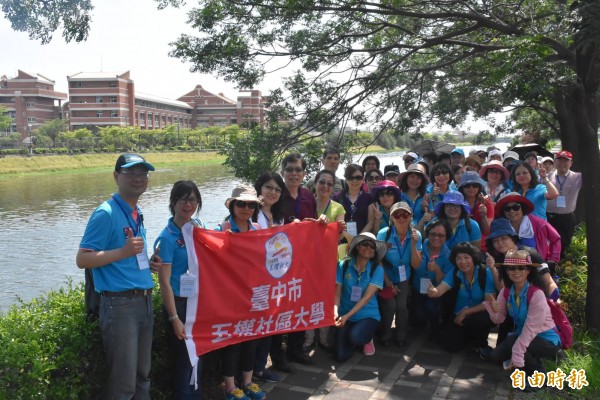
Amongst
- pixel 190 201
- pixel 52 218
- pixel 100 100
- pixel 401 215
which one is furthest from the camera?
pixel 100 100

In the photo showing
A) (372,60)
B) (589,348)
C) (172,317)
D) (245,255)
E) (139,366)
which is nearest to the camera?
(139,366)

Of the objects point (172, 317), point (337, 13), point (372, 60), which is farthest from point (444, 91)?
point (172, 317)

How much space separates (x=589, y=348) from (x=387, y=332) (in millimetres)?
1717

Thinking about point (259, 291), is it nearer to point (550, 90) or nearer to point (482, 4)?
point (550, 90)

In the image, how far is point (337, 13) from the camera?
6676 mm

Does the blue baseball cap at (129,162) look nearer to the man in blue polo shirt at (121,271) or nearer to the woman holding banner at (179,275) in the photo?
the man in blue polo shirt at (121,271)

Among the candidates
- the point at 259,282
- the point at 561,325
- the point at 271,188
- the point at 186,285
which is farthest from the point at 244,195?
the point at 561,325

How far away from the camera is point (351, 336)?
4.68m

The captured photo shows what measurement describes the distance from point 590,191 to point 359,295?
2432 mm

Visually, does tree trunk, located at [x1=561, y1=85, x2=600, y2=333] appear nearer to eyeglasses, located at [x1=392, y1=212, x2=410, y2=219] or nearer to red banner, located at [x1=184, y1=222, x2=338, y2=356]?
eyeglasses, located at [x1=392, y1=212, x2=410, y2=219]

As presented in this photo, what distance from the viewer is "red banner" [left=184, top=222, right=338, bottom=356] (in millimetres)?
3746

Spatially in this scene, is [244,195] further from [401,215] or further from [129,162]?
[401,215]

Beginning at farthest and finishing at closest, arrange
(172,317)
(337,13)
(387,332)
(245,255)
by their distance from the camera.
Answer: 1. (337,13)
2. (387,332)
3. (245,255)
4. (172,317)

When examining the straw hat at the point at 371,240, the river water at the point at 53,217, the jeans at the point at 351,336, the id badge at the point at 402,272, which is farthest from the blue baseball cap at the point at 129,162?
the river water at the point at 53,217
